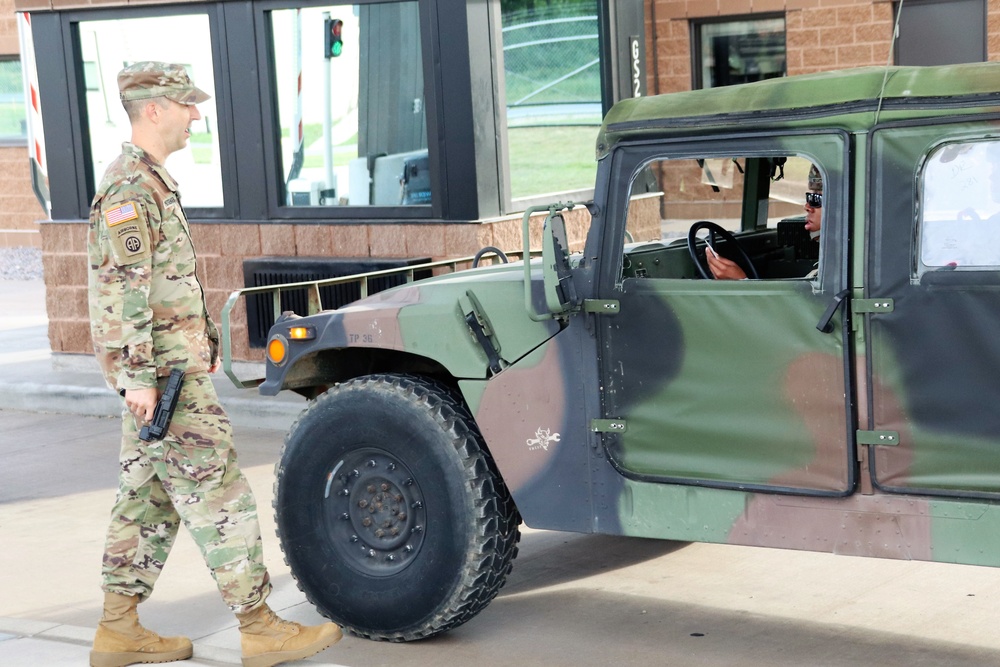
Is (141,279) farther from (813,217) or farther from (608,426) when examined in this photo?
(813,217)

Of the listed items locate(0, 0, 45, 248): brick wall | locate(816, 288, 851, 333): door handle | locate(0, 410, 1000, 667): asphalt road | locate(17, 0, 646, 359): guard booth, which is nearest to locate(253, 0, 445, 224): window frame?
locate(17, 0, 646, 359): guard booth

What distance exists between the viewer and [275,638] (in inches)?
182

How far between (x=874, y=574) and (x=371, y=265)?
435 centimetres

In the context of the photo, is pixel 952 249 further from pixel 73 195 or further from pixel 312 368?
pixel 73 195

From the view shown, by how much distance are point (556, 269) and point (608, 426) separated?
54 cm

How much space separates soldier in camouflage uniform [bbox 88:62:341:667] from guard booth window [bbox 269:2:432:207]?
4260mm

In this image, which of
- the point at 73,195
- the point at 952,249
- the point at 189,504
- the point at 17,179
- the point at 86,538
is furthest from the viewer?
the point at 17,179

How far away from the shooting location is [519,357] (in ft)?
15.4

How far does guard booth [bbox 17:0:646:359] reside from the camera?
8594mm

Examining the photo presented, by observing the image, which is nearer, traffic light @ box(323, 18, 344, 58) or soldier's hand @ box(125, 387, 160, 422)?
soldier's hand @ box(125, 387, 160, 422)

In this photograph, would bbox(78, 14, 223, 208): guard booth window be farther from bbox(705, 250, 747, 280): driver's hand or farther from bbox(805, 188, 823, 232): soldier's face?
bbox(805, 188, 823, 232): soldier's face

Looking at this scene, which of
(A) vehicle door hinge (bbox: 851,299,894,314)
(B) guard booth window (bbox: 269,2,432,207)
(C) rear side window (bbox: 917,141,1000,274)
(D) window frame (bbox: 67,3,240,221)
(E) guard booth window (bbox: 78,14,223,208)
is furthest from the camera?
(E) guard booth window (bbox: 78,14,223,208)

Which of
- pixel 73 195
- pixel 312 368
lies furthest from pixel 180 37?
pixel 312 368

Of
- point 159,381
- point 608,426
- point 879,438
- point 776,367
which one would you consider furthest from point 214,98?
point 879,438
